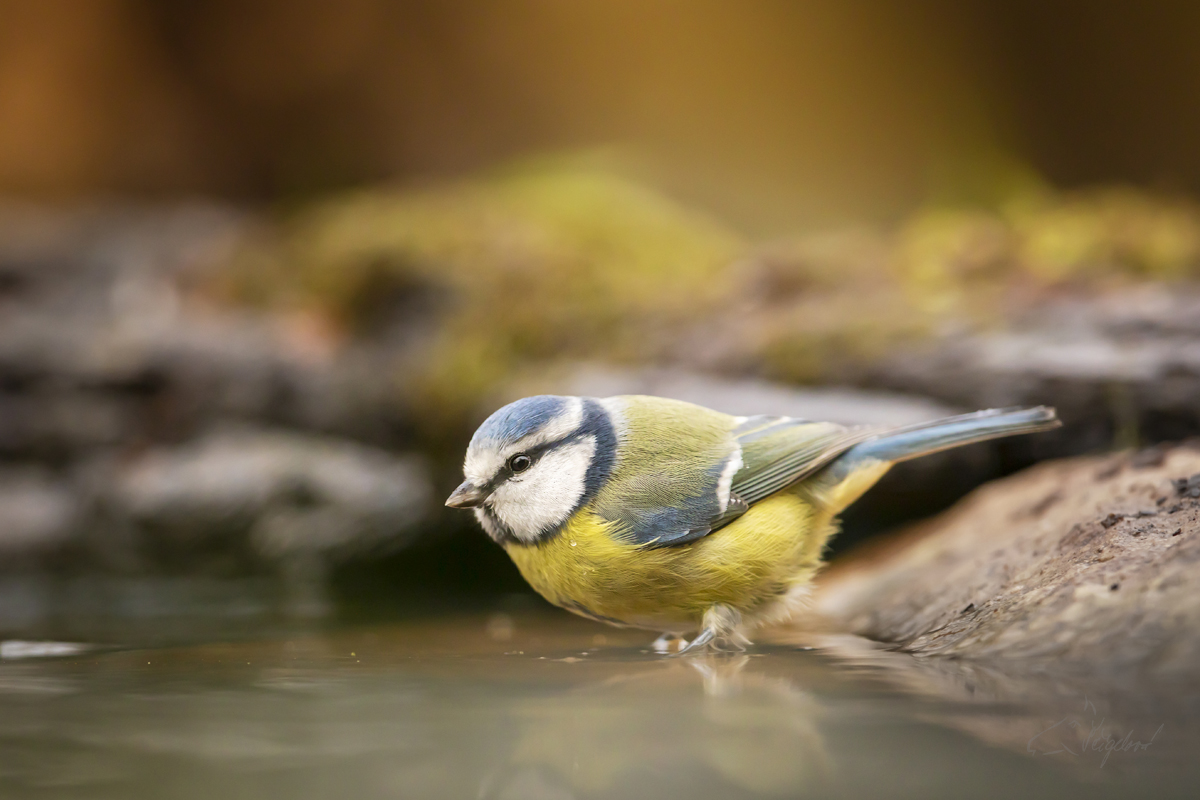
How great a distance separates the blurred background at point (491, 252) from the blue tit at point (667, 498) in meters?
0.70

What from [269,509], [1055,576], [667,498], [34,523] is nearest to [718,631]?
[667,498]

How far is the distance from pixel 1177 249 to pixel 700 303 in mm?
1993

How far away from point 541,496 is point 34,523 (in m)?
2.80

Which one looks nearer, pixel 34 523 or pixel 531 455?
pixel 531 455

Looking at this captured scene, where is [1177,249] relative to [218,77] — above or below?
below

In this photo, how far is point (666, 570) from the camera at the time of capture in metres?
1.97

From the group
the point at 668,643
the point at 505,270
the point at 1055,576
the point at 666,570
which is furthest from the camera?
the point at 505,270

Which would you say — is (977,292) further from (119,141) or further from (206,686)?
(119,141)

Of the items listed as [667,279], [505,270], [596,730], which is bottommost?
[596,730]

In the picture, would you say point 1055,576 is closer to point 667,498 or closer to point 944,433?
point 944,433

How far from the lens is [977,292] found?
11.1 feet

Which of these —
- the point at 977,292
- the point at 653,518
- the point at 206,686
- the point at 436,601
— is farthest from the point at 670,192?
the point at 206,686

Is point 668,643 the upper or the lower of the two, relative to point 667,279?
lower

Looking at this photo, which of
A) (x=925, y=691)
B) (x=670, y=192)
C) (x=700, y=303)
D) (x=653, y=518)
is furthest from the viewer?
(x=670, y=192)
